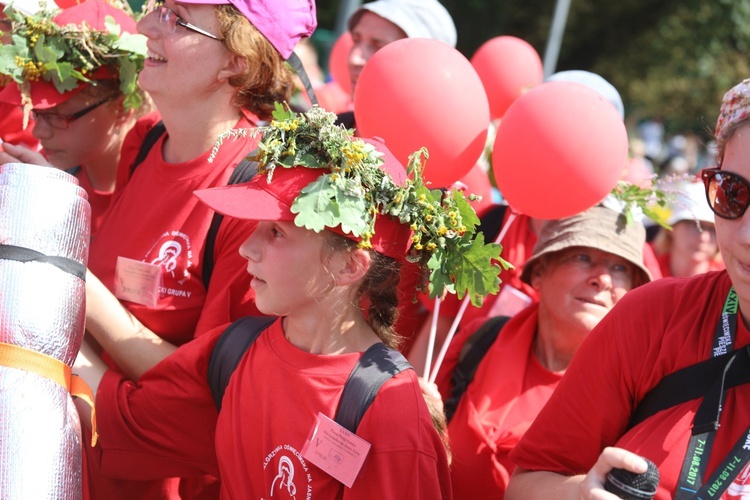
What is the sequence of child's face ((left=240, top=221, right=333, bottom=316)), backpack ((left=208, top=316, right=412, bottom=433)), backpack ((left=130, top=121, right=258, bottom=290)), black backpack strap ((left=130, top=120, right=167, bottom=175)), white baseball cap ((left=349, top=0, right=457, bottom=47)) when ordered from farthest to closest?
white baseball cap ((left=349, top=0, right=457, bottom=47)), black backpack strap ((left=130, top=120, right=167, bottom=175)), backpack ((left=130, top=121, right=258, bottom=290)), child's face ((left=240, top=221, right=333, bottom=316)), backpack ((left=208, top=316, right=412, bottom=433))

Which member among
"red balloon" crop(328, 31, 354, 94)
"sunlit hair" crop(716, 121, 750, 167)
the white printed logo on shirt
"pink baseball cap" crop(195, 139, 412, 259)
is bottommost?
"red balloon" crop(328, 31, 354, 94)

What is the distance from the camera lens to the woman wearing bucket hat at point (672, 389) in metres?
2.02

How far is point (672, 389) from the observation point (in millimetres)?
2141

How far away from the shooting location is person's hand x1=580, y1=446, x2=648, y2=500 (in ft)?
6.21

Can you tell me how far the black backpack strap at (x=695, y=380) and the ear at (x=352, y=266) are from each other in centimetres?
92

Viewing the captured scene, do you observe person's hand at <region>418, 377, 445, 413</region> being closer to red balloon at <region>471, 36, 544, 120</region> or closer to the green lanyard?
the green lanyard

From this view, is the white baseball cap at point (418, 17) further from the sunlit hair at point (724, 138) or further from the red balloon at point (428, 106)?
the sunlit hair at point (724, 138)

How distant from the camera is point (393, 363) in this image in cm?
262

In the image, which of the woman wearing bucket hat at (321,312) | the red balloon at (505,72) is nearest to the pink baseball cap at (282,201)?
the woman wearing bucket hat at (321,312)

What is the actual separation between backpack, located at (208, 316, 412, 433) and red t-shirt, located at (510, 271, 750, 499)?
435 mm

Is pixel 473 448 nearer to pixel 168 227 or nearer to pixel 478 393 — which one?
pixel 478 393

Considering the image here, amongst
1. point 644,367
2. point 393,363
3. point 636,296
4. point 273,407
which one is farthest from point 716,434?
point 273,407

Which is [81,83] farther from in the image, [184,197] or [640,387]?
[640,387]

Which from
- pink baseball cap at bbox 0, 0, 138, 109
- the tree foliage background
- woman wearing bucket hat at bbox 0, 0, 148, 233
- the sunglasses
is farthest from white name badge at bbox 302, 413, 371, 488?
the tree foliage background
